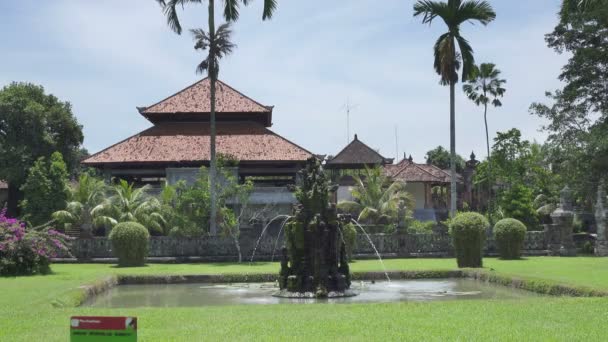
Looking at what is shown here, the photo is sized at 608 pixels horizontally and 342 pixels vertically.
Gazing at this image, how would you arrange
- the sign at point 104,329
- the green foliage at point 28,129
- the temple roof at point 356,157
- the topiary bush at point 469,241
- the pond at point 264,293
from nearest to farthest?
the sign at point 104,329, the pond at point 264,293, the topiary bush at point 469,241, the green foliage at point 28,129, the temple roof at point 356,157

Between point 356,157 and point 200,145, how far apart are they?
1549cm

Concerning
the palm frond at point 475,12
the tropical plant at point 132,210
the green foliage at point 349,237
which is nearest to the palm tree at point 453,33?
the palm frond at point 475,12

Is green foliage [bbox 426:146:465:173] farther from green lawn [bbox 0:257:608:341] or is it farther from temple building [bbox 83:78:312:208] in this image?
green lawn [bbox 0:257:608:341]

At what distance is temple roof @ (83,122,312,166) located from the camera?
3744cm

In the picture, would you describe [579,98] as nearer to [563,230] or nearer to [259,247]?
[563,230]

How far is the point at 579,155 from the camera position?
31797 millimetres

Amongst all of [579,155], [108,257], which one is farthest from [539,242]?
[108,257]

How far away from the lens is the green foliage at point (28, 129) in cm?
4756

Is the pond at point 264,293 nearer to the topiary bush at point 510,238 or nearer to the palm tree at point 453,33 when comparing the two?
the topiary bush at point 510,238

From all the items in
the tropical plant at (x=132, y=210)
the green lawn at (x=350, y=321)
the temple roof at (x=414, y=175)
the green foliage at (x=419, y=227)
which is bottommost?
the green lawn at (x=350, y=321)

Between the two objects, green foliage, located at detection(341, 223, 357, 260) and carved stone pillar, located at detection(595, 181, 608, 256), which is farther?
carved stone pillar, located at detection(595, 181, 608, 256)

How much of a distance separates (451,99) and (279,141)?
33.4ft

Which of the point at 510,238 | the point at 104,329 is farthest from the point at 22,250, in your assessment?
the point at 510,238

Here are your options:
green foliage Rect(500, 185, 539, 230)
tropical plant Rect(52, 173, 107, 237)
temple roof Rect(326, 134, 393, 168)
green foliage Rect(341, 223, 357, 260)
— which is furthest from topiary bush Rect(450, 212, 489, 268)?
temple roof Rect(326, 134, 393, 168)
